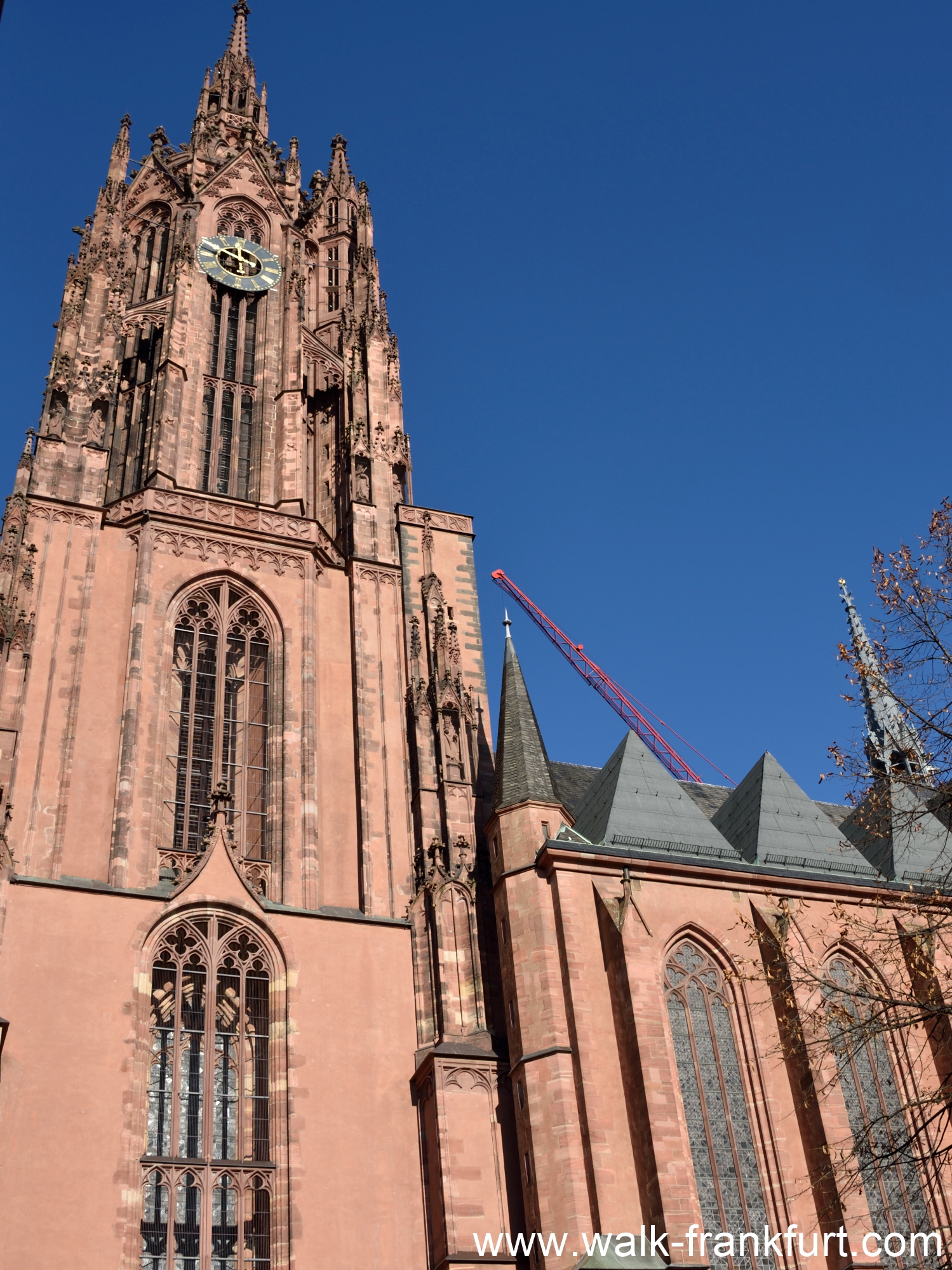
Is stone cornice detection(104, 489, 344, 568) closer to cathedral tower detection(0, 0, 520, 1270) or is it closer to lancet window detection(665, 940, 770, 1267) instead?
cathedral tower detection(0, 0, 520, 1270)

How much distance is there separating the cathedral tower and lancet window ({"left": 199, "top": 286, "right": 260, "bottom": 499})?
0.07 meters

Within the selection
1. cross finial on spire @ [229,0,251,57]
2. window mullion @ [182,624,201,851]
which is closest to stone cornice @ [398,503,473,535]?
window mullion @ [182,624,201,851]

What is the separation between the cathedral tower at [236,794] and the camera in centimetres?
1928

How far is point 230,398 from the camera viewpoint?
30969 millimetres

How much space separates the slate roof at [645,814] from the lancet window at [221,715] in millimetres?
6041

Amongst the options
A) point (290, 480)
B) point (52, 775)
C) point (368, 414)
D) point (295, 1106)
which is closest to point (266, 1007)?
point (295, 1106)

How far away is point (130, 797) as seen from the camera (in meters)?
22.4

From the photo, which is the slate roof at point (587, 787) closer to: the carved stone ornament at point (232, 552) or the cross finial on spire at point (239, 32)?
the carved stone ornament at point (232, 552)

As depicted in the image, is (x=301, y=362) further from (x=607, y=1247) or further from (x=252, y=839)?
(x=607, y=1247)

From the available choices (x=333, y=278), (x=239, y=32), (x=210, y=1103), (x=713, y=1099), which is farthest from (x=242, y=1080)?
(x=239, y=32)

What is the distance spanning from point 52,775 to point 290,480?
9396mm

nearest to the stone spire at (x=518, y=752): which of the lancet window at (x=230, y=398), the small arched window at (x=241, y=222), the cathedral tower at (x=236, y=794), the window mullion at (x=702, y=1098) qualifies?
the cathedral tower at (x=236, y=794)

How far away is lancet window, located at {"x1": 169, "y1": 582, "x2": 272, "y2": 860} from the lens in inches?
927

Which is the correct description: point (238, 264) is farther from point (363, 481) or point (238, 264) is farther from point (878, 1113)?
point (878, 1113)
